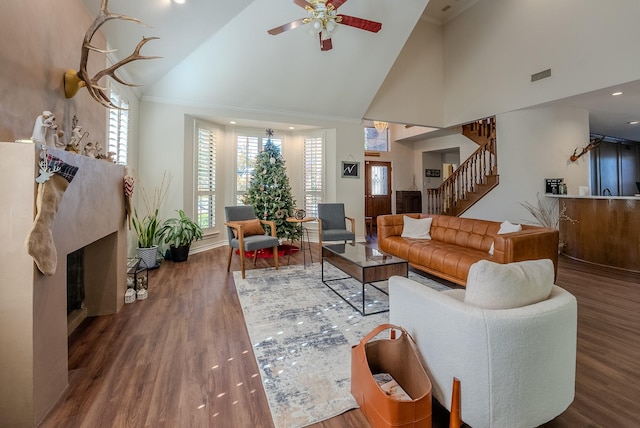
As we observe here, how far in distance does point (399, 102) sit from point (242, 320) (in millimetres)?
5916

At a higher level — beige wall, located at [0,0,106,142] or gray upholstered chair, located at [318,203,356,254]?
beige wall, located at [0,0,106,142]

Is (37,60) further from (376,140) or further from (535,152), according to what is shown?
(376,140)

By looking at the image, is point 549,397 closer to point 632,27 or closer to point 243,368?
point 243,368

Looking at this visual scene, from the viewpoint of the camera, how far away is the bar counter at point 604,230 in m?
4.14

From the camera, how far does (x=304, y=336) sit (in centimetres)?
232

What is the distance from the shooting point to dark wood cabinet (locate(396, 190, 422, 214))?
30.1 feet

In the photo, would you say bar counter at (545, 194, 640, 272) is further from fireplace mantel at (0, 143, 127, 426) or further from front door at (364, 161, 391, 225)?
fireplace mantel at (0, 143, 127, 426)

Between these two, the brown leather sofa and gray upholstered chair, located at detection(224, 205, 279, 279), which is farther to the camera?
gray upholstered chair, located at detection(224, 205, 279, 279)

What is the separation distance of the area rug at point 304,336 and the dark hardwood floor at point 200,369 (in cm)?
9

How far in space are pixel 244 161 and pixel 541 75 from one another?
5946 mm

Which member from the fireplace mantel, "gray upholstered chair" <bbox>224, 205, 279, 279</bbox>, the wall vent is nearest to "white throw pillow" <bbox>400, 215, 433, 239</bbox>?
"gray upholstered chair" <bbox>224, 205, 279, 279</bbox>

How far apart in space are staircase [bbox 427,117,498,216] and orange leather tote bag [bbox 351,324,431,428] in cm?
566

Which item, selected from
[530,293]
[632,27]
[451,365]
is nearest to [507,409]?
[451,365]

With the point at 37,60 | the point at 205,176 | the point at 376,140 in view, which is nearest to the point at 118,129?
the point at 205,176
